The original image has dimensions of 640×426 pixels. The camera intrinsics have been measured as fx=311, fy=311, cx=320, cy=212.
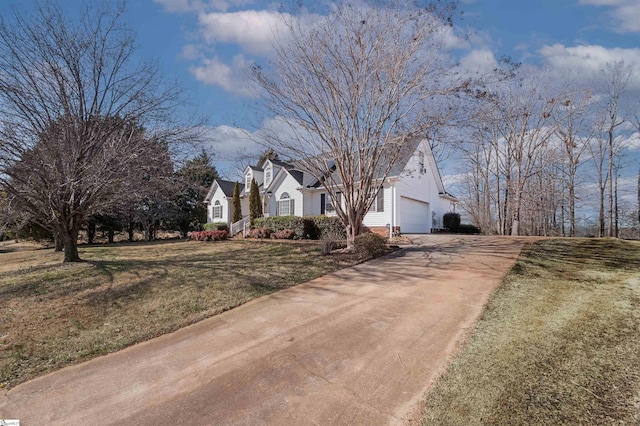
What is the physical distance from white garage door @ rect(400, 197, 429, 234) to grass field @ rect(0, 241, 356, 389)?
9.56m

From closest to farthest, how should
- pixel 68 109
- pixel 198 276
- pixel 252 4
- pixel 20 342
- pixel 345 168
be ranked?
pixel 20 342 → pixel 198 276 → pixel 68 109 → pixel 252 4 → pixel 345 168

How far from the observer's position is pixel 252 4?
9.59m

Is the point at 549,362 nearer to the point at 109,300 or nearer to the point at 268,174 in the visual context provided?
the point at 109,300

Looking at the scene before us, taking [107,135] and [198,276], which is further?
[107,135]

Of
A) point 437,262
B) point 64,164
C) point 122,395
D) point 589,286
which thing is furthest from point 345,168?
point 122,395

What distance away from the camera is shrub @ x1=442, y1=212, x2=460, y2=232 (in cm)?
2350

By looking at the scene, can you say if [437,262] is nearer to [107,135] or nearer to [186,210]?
[107,135]

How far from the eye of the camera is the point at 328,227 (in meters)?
16.4

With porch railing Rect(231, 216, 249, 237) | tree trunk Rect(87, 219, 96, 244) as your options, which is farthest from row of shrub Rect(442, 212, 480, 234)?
tree trunk Rect(87, 219, 96, 244)

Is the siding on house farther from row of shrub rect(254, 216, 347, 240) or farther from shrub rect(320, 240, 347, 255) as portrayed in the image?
shrub rect(320, 240, 347, 255)

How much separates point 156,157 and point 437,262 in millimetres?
8636

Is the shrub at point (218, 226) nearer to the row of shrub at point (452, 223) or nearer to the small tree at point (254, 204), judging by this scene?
the small tree at point (254, 204)

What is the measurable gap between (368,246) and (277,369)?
6561 millimetres

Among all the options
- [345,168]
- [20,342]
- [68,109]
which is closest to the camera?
[20,342]
